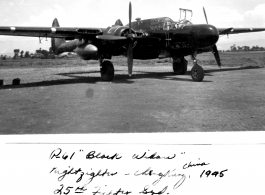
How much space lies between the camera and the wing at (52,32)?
427 inches

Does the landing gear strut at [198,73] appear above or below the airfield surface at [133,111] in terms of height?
above

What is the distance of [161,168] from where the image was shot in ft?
15.1

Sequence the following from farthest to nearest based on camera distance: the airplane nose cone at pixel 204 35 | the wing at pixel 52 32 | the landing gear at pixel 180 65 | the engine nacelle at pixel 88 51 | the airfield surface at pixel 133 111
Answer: the landing gear at pixel 180 65, the engine nacelle at pixel 88 51, the airplane nose cone at pixel 204 35, the wing at pixel 52 32, the airfield surface at pixel 133 111

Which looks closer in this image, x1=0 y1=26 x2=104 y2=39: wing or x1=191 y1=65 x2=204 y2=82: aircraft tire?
x1=0 y1=26 x2=104 y2=39: wing

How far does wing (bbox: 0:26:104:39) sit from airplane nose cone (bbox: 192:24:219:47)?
5.06 m

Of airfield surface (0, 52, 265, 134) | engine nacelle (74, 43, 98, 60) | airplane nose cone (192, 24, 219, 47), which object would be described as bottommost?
airfield surface (0, 52, 265, 134)

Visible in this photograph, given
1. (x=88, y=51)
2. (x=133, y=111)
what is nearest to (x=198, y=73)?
(x=88, y=51)

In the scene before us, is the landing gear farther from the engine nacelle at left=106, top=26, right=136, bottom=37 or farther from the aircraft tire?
the engine nacelle at left=106, top=26, right=136, bottom=37

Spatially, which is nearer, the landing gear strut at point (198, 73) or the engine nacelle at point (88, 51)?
the landing gear strut at point (198, 73)

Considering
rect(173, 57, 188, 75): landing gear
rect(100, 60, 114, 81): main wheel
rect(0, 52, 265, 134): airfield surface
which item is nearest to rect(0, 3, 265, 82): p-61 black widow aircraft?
rect(100, 60, 114, 81): main wheel

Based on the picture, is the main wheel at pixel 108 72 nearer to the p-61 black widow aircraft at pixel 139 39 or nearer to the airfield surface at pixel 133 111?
the p-61 black widow aircraft at pixel 139 39

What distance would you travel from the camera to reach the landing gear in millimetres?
16688

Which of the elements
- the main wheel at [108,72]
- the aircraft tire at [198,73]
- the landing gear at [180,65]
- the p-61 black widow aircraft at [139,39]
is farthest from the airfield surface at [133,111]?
the landing gear at [180,65]

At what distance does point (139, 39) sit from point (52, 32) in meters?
4.81
